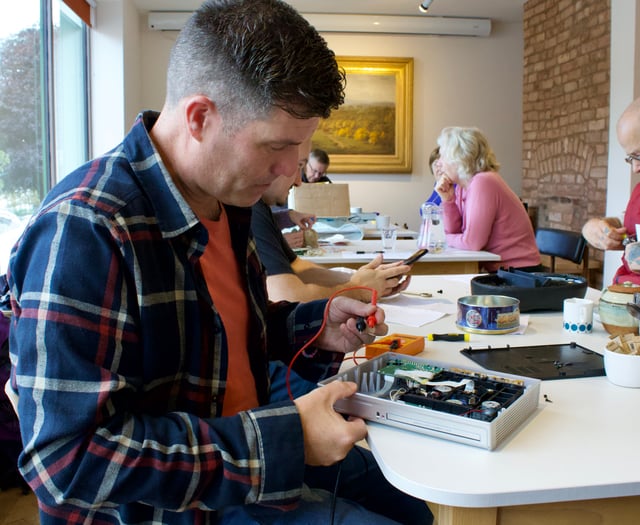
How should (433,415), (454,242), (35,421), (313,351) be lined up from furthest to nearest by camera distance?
(454,242) → (313,351) → (433,415) → (35,421)

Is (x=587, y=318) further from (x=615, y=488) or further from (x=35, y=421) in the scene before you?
(x=35, y=421)

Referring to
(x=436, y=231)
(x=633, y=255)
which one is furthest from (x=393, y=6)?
(x=633, y=255)

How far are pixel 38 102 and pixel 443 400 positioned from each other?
13.8ft

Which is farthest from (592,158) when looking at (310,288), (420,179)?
(310,288)

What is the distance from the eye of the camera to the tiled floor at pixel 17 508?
206 centimetres

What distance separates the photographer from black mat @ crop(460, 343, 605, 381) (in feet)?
3.89

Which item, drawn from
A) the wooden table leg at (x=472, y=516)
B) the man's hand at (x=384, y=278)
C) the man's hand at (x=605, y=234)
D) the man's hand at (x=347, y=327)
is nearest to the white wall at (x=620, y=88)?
the man's hand at (x=605, y=234)

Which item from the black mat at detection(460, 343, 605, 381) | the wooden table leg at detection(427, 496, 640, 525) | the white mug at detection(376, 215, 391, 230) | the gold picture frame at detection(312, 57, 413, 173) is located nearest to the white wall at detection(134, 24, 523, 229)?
the gold picture frame at detection(312, 57, 413, 173)

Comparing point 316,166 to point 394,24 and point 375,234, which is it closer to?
point 375,234

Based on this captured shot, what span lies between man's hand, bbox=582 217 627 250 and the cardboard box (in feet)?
6.30

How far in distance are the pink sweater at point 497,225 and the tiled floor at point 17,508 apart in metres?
2.36

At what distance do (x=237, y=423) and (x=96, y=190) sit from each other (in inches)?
14.7

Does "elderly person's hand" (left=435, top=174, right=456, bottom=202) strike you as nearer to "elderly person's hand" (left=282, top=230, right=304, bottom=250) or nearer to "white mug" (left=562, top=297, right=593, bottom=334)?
"elderly person's hand" (left=282, top=230, right=304, bottom=250)

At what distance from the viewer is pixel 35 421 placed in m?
0.75
